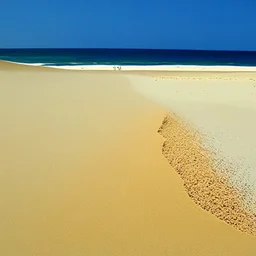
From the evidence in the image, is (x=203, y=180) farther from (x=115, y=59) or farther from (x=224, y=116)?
(x=115, y=59)

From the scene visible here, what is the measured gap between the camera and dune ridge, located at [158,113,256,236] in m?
3.48

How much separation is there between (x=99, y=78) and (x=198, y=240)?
37.9ft

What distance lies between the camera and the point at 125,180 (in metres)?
4.20

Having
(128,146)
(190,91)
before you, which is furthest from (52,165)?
(190,91)

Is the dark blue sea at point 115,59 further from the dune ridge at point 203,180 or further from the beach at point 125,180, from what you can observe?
the dune ridge at point 203,180

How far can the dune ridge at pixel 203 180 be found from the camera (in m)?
3.48

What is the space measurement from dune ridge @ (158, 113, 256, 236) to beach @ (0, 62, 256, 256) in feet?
0.04

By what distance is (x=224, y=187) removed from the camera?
4.09 metres

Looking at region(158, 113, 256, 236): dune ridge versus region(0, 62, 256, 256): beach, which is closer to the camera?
region(0, 62, 256, 256): beach

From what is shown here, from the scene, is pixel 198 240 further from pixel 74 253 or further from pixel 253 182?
pixel 253 182

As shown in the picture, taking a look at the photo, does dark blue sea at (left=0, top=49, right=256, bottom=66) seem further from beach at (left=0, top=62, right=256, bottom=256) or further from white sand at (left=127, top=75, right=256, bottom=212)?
beach at (left=0, top=62, right=256, bottom=256)

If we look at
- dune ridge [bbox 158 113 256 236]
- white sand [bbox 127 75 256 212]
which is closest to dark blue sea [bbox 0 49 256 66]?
white sand [bbox 127 75 256 212]

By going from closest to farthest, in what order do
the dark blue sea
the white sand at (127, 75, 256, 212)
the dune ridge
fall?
1. the dune ridge
2. the white sand at (127, 75, 256, 212)
3. the dark blue sea

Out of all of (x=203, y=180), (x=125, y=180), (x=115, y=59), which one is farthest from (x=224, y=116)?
(x=115, y=59)
